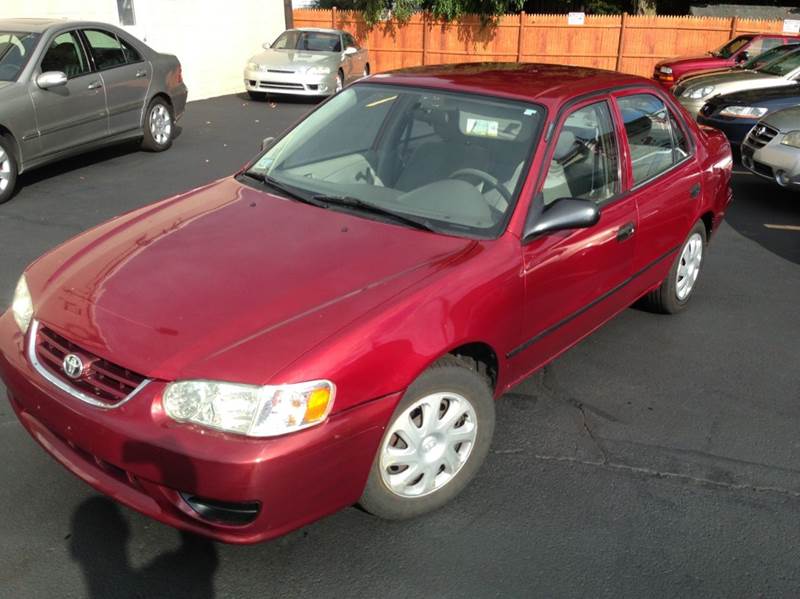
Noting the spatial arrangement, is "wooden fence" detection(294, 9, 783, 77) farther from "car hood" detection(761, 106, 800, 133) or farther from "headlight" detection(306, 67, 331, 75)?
"car hood" detection(761, 106, 800, 133)

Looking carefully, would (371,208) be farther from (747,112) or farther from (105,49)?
(747,112)

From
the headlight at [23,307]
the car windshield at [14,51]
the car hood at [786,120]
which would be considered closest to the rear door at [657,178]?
the headlight at [23,307]

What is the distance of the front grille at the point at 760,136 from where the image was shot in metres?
8.26

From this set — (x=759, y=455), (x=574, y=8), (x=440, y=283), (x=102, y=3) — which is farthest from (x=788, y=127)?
(x=574, y=8)

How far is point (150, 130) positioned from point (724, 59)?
36.4ft

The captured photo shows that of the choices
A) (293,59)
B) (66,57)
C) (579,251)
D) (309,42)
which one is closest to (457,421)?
(579,251)

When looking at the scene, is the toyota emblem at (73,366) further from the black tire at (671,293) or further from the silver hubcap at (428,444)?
the black tire at (671,293)

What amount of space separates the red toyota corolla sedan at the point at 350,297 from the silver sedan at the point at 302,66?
1127 cm

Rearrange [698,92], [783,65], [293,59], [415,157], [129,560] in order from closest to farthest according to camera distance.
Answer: [129,560] → [415,157] → [698,92] → [783,65] → [293,59]

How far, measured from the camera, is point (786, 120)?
27.3ft

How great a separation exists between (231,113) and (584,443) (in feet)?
38.1

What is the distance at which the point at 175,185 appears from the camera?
8.45m

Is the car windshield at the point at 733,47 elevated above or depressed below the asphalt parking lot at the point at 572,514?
above

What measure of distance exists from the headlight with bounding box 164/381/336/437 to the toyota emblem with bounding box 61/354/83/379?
403 mm
